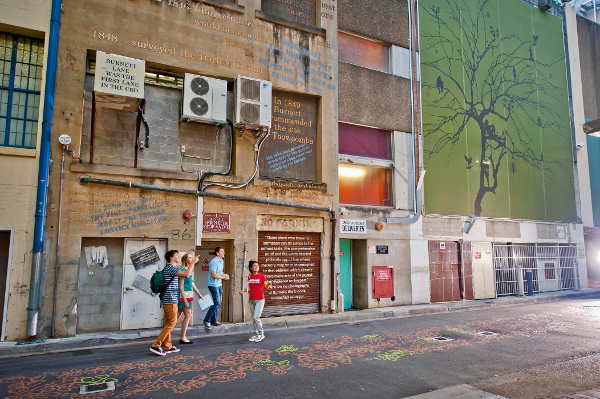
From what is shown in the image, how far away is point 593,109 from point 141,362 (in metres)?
24.3

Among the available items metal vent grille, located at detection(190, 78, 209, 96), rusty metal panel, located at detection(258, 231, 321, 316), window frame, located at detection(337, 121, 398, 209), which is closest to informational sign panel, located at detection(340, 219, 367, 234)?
window frame, located at detection(337, 121, 398, 209)

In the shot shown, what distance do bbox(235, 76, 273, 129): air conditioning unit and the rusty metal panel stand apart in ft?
10.4

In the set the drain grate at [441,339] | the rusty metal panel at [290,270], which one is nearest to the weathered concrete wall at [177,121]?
the rusty metal panel at [290,270]

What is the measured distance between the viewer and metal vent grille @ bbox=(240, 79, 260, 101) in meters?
11.0

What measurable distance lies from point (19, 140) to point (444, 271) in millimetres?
13798

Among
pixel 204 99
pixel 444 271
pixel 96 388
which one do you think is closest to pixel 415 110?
pixel 444 271

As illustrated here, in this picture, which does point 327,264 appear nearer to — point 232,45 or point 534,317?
point 534,317

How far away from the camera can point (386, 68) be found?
1490cm

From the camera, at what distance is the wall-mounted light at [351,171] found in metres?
13.6

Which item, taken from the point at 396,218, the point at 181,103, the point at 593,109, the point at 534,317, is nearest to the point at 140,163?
the point at 181,103

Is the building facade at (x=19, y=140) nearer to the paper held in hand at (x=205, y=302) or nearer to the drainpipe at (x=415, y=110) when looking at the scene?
the paper held in hand at (x=205, y=302)

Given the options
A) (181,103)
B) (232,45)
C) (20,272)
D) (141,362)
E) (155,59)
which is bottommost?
(141,362)

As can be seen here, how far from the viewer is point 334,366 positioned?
653 cm

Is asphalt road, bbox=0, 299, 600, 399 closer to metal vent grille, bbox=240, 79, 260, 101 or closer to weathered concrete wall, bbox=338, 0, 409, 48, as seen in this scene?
metal vent grille, bbox=240, 79, 260, 101
